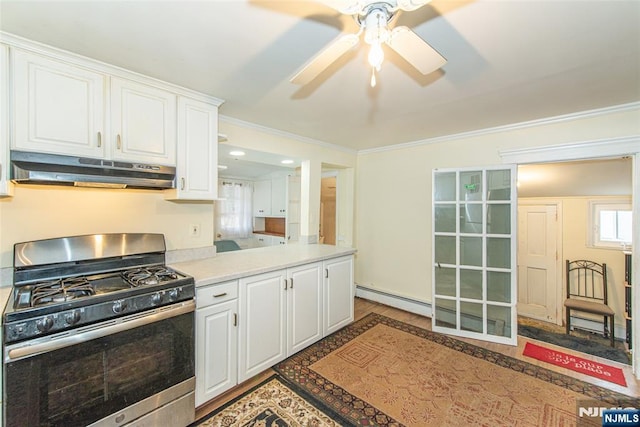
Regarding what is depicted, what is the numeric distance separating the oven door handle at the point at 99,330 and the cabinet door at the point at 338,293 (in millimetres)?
1422

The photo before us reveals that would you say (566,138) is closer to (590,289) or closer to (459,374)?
(459,374)

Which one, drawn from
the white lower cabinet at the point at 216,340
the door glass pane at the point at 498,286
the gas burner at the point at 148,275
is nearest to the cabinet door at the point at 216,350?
the white lower cabinet at the point at 216,340

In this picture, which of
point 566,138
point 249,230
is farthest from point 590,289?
point 249,230

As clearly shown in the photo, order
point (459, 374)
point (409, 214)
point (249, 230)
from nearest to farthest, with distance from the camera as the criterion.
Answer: point (459, 374), point (409, 214), point (249, 230)

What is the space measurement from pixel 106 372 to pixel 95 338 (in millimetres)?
208

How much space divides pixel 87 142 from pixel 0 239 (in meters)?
0.76

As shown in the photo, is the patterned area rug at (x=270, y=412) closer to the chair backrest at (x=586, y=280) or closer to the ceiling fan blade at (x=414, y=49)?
the ceiling fan blade at (x=414, y=49)

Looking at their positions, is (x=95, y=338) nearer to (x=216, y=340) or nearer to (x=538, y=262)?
(x=216, y=340)

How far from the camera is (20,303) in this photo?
1240 millimetres

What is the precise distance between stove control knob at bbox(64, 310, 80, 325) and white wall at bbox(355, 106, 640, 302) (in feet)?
11.1

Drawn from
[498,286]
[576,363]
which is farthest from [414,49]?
[576,363]

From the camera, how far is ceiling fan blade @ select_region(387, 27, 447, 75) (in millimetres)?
1012

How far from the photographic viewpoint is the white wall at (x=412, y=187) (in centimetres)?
253

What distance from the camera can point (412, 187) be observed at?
11.7ft
